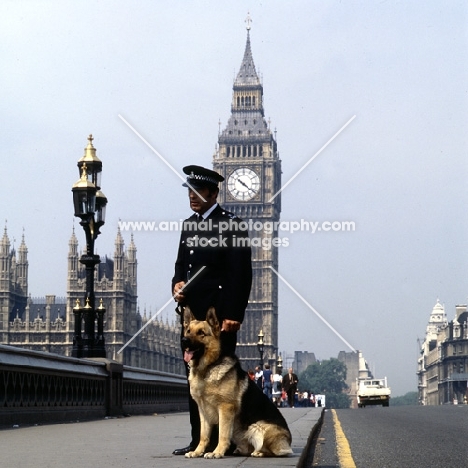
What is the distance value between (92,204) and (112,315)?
93625 millimetres

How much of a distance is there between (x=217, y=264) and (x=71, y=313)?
103158 mm

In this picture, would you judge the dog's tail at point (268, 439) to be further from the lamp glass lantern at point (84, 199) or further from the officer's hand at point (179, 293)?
the lamp glass lantern at point (84, 199)

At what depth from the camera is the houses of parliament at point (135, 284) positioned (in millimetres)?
108375

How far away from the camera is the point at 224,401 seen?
7402mm

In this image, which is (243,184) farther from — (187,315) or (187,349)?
(187,349)

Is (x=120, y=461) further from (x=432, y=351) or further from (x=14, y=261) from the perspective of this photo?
(x=432, y=351)

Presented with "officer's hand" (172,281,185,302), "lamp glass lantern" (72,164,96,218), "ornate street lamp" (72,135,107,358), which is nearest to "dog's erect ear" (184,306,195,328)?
"officer's hand" (172,281,185,302)

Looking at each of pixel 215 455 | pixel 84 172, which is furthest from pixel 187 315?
pixel 84 172

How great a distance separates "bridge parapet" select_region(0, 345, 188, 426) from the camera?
12.8m

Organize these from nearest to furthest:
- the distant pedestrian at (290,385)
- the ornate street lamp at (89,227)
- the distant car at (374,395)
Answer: the ornate street lamp at (89,227) → the distant pedestrian at (290,385) → the distant car at (374,395)

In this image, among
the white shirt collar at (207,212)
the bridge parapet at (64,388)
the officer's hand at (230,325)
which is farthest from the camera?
the bridge parapet at (64,388)

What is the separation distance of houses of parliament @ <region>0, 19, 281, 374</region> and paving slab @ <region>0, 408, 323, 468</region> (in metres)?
90.8

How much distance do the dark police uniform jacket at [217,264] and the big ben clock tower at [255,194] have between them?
136m

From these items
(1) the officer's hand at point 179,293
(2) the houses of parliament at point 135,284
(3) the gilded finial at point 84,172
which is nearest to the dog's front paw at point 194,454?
(1) the officer's hand at point 179,293
